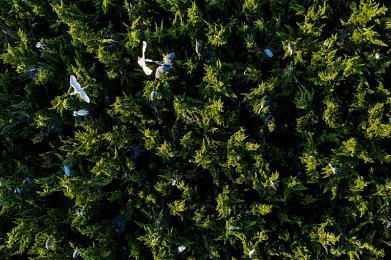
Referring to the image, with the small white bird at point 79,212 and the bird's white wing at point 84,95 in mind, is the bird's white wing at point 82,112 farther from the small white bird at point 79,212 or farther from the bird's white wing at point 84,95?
the small white bird at point 79,212

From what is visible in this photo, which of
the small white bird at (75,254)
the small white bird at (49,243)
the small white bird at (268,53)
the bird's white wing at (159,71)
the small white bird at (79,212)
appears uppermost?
the small white bird at (268,53)

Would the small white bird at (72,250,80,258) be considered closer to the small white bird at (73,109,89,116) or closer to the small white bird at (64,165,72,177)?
the small white bird at (64,165,72,177)

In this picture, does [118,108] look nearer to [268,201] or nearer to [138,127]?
[138,127]

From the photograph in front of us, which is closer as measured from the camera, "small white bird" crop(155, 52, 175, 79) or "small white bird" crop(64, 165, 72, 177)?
"small white bird" crop(155, 52, 175, 79)

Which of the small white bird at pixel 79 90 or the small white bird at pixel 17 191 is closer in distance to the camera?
the small white bird at pixel 79 90

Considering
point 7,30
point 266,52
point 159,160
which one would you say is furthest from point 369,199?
point 7,30

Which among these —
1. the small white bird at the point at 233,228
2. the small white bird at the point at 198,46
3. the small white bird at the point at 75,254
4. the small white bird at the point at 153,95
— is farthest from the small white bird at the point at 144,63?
the small white bird at the point at 75,254

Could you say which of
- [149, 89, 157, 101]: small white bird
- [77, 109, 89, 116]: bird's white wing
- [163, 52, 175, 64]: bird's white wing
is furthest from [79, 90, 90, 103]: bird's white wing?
[163, 52, 175, 64]: bird's white wing
